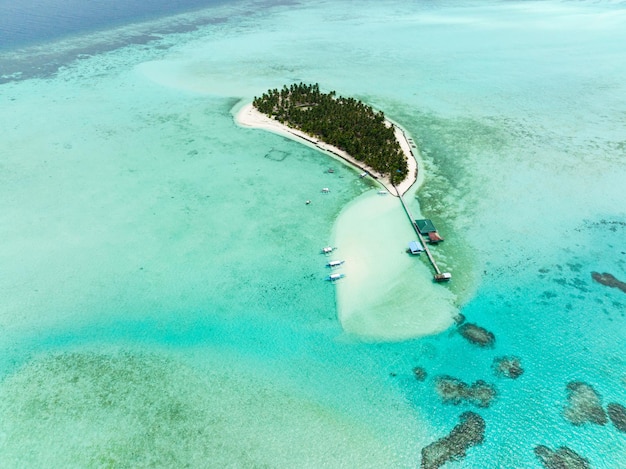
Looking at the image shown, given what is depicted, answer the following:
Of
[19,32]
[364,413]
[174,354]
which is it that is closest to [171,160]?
[174,354]

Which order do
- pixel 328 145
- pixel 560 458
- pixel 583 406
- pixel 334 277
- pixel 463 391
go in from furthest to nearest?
pixel 328 145 < pixel 334 277 < pixel 463 391 < pixel 583 406 < pixel 560 458

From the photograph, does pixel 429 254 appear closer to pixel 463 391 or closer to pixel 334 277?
pixel 334 277

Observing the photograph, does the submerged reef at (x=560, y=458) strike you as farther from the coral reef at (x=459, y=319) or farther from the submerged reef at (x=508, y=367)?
the coral reef at (x=459, y=319)

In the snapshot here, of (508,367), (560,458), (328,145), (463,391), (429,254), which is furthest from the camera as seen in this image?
(328,145)

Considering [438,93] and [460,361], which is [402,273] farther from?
[438,93]

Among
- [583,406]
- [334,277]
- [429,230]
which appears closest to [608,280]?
[583,406]

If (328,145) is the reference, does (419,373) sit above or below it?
below

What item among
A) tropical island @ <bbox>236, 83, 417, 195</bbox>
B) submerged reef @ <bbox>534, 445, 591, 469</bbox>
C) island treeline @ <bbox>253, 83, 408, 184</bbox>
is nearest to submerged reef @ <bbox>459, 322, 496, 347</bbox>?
submerged reef @ <bbox>534, 445, 591, 469</bbox>

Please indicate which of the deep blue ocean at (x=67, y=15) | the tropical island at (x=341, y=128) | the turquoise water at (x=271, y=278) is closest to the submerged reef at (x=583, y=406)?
the turquoise water at (x=271, y=278)
